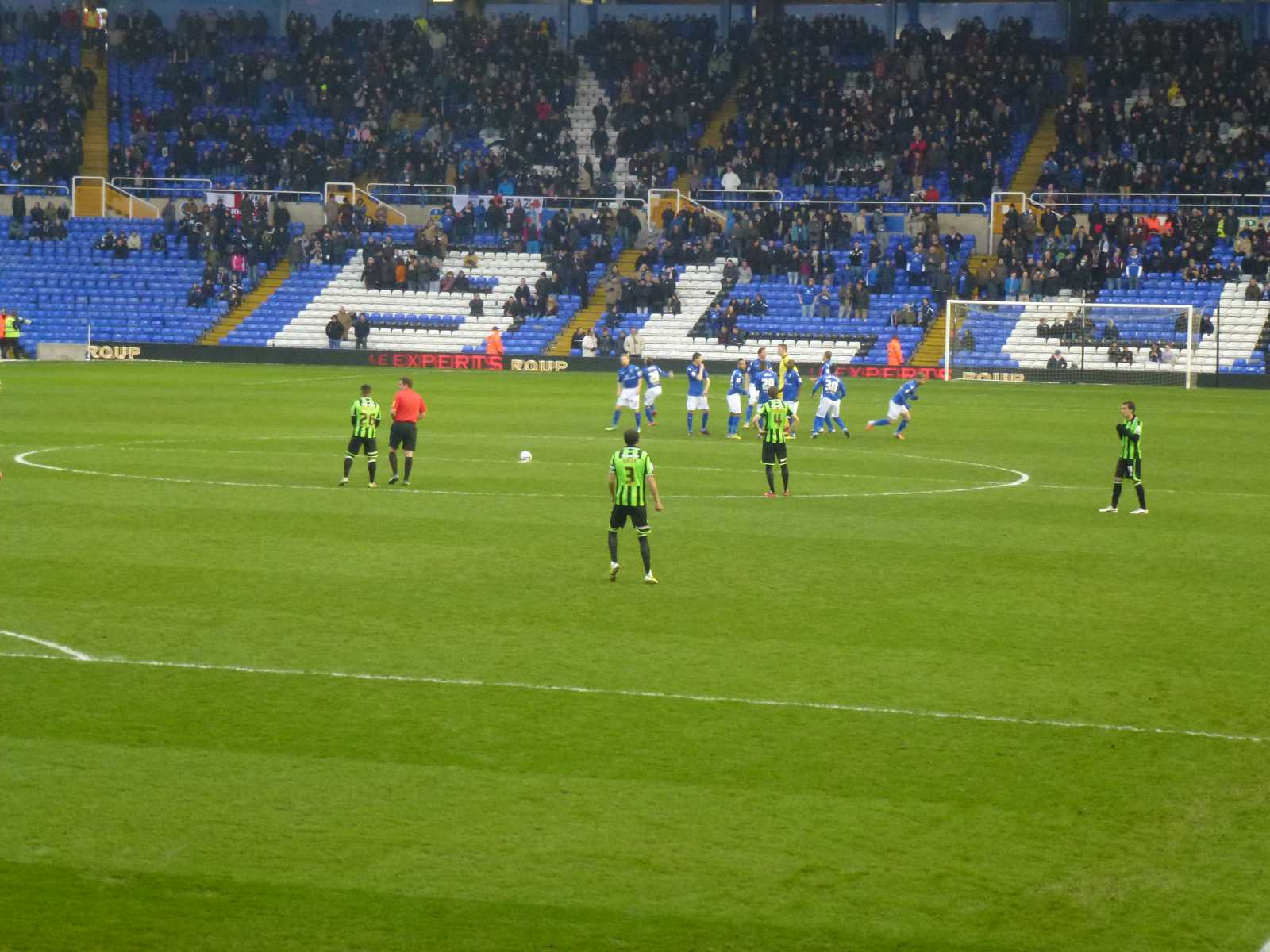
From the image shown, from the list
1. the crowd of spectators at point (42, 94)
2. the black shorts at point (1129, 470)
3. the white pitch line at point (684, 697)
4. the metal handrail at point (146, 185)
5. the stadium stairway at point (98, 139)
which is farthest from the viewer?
the stadium stairway at point (98, 139)

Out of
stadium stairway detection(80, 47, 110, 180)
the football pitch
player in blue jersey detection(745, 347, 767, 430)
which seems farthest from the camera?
stadium stairway detection(80, 47, 110, 180)

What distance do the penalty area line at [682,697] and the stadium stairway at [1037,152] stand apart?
49.9 meters

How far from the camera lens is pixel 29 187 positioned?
6588 cm

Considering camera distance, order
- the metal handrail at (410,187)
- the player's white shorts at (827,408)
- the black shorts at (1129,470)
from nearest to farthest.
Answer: the black shorts at (1129,470) < the player's white shorts at (827,408) < the metal handrail at (410,187)

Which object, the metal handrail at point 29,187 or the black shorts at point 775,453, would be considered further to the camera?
the metal handrail at point 29,187

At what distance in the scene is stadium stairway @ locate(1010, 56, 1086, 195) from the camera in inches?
2399

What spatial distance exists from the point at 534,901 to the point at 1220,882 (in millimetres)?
3519

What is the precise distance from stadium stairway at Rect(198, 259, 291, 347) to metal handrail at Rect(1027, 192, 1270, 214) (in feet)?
86.2

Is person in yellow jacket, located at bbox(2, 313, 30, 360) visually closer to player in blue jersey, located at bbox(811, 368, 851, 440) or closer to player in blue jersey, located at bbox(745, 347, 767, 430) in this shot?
player in blue jersey, located at bbox(745, 347, 767, 430)

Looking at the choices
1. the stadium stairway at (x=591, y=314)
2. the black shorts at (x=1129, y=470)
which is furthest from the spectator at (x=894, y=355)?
the black shorts at (x=1129, y=470)

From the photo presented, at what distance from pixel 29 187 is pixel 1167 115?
40.7 m

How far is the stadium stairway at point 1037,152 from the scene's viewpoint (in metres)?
60.9

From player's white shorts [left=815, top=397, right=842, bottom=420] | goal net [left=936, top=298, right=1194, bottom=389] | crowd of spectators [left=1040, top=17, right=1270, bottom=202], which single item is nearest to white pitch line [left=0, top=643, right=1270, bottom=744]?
player's white shorts [left=815, top=397, right=842, bottom=420]

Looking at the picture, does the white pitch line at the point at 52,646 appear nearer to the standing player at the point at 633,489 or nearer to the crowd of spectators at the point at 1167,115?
the standing player at the point at 633,489
